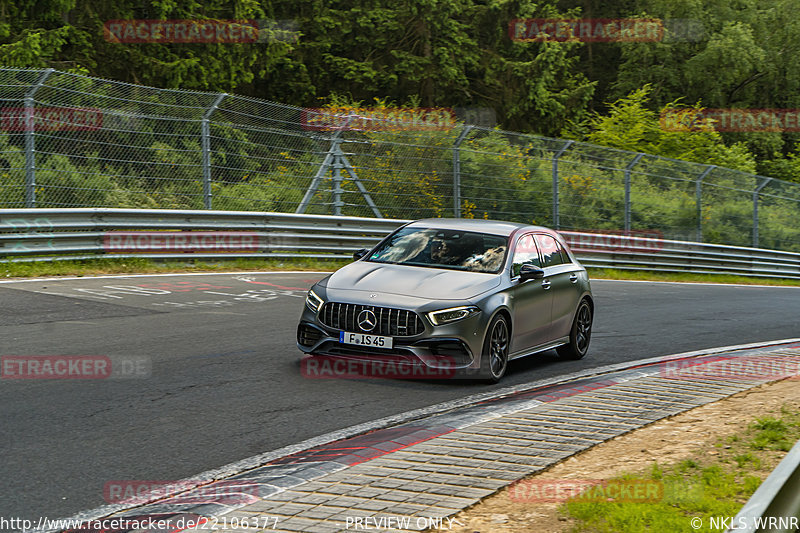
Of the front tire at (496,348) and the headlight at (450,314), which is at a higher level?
the headlight at (450,314)

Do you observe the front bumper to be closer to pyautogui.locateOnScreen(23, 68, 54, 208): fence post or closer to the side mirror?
the side mirror

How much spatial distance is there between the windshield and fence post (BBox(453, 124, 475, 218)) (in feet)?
38.2

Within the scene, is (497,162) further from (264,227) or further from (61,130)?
(61,130)

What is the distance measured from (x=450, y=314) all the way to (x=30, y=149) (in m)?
9.34

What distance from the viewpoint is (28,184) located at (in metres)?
15.5

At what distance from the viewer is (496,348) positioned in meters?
9.10

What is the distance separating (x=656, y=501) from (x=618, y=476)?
48cm

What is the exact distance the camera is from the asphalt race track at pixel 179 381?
5929 millimetres

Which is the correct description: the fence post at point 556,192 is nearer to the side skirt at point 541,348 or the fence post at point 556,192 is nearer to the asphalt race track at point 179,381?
the asphalt race track at point 179,381

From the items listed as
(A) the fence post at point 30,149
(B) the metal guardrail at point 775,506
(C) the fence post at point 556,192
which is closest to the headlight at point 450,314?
(B) the metal guardrail at point 775,506

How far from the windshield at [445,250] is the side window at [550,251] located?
2.66 ft

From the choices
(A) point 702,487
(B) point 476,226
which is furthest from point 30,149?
(A) point 702,487

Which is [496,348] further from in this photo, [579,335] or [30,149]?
[30,149]

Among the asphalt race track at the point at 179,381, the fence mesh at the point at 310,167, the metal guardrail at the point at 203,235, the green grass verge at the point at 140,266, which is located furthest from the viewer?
the fence mesh at the point at 310,167
